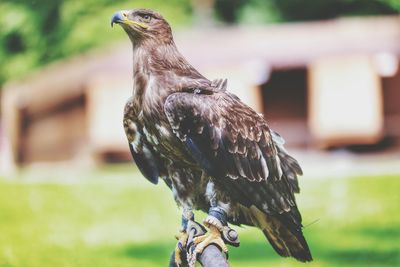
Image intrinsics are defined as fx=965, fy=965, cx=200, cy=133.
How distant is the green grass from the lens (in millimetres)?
6195

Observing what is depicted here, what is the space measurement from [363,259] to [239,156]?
3.81m

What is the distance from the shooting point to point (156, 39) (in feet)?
8.24

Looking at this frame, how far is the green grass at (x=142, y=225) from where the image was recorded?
620 cm

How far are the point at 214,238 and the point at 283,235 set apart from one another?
32 cm

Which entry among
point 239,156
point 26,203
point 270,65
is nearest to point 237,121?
point 239,156

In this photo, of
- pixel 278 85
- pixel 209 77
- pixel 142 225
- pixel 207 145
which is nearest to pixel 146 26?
pixel 207 145

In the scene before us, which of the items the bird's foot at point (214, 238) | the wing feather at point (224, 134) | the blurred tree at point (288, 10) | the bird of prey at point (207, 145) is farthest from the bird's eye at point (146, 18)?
the blurred tree at point (288, 10)

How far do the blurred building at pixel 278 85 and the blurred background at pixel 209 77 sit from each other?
3 centimetres

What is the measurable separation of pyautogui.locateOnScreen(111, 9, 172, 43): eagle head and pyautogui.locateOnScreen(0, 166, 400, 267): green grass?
99.9 inches

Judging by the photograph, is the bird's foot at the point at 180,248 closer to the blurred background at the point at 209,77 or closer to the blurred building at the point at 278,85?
the blurred background at the point at 209,77

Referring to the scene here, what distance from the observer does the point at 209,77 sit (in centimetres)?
1825

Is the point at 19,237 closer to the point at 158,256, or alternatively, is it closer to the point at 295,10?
the point at 158,256

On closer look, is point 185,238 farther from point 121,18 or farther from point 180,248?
point 121,18

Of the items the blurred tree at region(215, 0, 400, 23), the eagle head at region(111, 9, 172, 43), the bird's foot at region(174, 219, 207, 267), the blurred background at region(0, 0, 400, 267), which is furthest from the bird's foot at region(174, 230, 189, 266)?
the blurred tree at region(215, 0, 400, 23)
